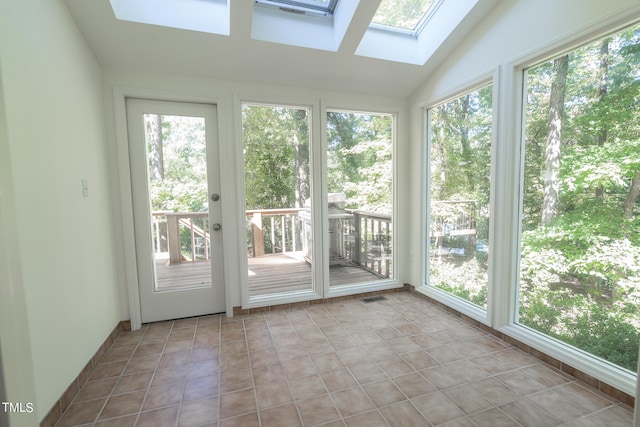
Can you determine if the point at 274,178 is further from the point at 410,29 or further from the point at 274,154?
the point at 410,29

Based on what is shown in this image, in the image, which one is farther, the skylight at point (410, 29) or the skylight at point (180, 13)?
the skylight at point (410, 29)

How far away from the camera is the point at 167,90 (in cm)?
246

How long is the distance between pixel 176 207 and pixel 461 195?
2.63 metres

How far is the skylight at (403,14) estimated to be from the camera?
2.48 meters

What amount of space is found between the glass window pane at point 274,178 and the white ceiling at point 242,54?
364 millimetres

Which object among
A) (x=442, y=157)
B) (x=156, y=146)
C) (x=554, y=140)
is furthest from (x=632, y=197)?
(x=156, y=146)

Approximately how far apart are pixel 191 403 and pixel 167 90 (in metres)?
2.32

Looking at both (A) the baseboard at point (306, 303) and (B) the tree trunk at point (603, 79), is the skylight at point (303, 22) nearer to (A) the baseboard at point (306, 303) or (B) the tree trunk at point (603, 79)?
(B) the tree trunk at point (603, 79)

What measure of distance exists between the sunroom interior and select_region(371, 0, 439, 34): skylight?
2 centimetres

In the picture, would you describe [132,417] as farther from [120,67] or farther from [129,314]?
[120,67]

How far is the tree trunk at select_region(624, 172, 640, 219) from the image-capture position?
1.57m

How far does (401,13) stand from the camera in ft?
8.41

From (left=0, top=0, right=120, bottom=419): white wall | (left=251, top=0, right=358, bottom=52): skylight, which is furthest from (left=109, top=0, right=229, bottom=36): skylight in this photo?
(left=0, top=0, right=120, bottom=419): white wall

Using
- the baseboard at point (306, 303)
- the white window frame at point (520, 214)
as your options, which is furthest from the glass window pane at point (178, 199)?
the white window frame at point (520, 214)
